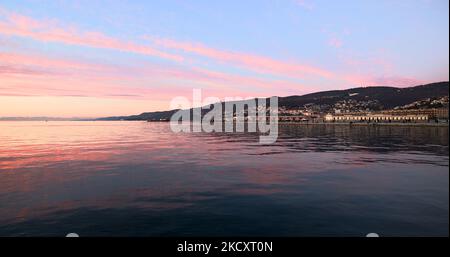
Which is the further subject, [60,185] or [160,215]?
[60,185]

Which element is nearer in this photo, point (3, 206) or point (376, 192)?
point (3, 206)

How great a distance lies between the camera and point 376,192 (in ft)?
73.8

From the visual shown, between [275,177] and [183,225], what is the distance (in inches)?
582

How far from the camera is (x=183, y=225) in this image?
50.6 ft

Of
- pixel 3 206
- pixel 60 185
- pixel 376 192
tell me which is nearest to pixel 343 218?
pixel 376 192
